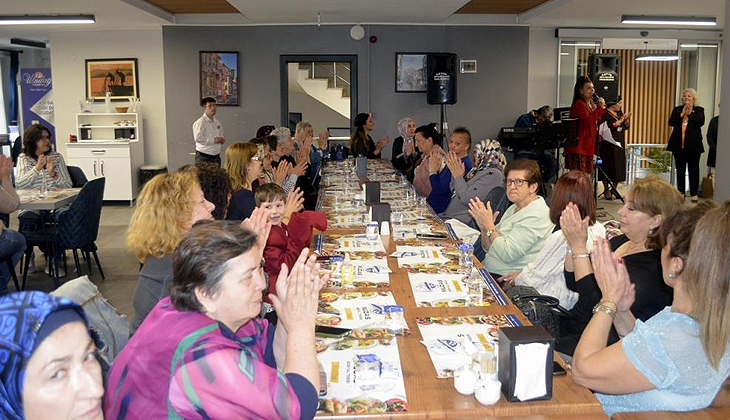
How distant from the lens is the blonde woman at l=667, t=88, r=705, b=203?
1076 centimetres

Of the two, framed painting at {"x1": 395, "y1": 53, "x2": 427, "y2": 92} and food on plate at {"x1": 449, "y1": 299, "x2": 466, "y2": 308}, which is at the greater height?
framed painting at {"x1": 395, "y1": 53, "x2": 427, "y2": 92}

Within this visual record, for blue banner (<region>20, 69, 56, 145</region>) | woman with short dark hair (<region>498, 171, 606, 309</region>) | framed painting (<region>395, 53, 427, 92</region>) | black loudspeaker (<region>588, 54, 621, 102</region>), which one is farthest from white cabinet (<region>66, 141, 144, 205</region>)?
woman with short dark hair (<region>498, 171, 606, 309</region>)

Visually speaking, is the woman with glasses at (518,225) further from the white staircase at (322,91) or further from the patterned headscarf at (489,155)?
the white staircase at (322,91)

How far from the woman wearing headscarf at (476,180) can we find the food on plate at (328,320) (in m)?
2.99

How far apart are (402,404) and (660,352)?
708mm

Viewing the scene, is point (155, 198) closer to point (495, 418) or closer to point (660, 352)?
point (495, 418)

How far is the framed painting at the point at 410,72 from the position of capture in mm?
11172

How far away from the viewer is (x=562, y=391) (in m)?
1.98

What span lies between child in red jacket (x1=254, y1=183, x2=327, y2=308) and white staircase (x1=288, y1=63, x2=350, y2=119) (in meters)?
9.57

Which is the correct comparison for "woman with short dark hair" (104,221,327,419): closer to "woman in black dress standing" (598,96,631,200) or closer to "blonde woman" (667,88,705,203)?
"woman in black dress standing" (598,96,631,200)

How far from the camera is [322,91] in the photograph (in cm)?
1375

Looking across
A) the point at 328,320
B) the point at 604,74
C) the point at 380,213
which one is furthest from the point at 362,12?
the point at 328,320

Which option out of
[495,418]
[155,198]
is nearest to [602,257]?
[495,418]

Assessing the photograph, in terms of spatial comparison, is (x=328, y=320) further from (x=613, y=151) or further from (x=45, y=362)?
(x=613, y=151)
